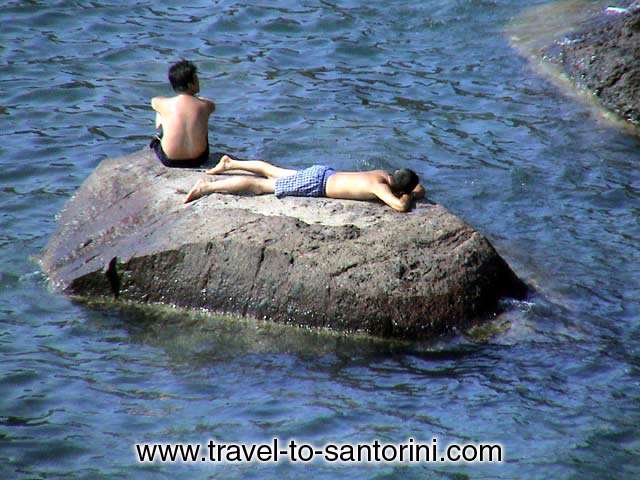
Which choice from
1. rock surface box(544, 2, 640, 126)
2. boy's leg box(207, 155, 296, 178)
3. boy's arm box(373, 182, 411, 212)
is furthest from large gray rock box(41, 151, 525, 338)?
rock surface box(544, 2, 640, 126)

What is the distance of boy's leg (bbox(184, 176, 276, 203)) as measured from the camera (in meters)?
8.38

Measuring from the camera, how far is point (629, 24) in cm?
1214

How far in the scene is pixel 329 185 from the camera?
27.3ft

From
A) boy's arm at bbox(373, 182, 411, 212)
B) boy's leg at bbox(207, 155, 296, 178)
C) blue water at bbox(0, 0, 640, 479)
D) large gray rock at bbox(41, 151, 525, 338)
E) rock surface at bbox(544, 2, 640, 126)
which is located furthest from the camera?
rock surface at bbox(544, 2, 640, 126)

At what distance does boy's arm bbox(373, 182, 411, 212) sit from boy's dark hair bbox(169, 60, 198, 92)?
2042 mm

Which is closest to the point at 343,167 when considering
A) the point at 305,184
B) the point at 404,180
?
the point at 305,184

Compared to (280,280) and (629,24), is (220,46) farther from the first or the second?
(280,280)

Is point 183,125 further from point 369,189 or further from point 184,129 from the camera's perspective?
point 369,189

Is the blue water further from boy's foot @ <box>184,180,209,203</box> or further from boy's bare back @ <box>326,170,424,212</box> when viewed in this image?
boy's bare back @ <box>326,170,424,212</box>

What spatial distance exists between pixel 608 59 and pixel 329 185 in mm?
5060

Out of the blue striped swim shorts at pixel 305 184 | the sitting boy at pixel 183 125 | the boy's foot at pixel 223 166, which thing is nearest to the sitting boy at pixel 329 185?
the blue striped swim shorts at pixel 305 184

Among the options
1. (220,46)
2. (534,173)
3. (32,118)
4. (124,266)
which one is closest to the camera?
(124,266)

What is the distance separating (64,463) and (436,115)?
681 centimetres

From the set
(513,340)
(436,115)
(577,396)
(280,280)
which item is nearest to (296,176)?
(280,280)
